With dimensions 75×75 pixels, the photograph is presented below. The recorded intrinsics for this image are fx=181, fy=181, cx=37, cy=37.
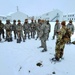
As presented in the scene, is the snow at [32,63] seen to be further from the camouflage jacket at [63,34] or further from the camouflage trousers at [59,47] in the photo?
the camouflage jacket at [63,34]

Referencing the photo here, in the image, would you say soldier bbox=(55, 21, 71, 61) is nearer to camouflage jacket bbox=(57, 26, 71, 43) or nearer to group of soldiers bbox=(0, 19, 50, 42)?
camouflage jacket bbox=(57, 26, 71, 43)

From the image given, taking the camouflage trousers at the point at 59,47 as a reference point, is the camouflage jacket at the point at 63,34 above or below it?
above

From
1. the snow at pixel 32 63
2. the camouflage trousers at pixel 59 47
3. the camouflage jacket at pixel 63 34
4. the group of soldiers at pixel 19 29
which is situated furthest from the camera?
the group of soldiers at pixel 19 29

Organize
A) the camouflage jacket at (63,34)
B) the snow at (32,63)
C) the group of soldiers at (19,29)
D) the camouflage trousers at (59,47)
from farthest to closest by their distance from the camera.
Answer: the group of soldiers at (19,29) < the camouflage trousers at (59,47) < the camouflage jacket at (63,34) < the snow at (32,63)

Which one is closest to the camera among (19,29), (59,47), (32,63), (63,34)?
(63,34)

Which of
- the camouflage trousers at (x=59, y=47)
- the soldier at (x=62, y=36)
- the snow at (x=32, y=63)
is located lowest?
the snow at (x=32, y=63)

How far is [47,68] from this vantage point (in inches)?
347

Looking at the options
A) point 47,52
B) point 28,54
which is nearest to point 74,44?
point 47,52

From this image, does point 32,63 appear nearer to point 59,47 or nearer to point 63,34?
point 59,47

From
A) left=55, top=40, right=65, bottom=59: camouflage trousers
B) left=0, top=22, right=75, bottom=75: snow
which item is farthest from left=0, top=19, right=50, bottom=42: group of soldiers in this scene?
left=55, top=40, right=65, bottom=59: camouflage trousers

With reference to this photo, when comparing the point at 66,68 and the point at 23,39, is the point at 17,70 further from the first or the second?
the point at 23,39

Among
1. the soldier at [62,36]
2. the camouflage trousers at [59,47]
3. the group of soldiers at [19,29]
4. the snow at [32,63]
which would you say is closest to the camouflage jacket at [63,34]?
the soldier at [62,36]

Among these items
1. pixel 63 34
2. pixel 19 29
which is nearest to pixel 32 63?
pixel 63 34

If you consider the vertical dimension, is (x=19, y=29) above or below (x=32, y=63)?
above
